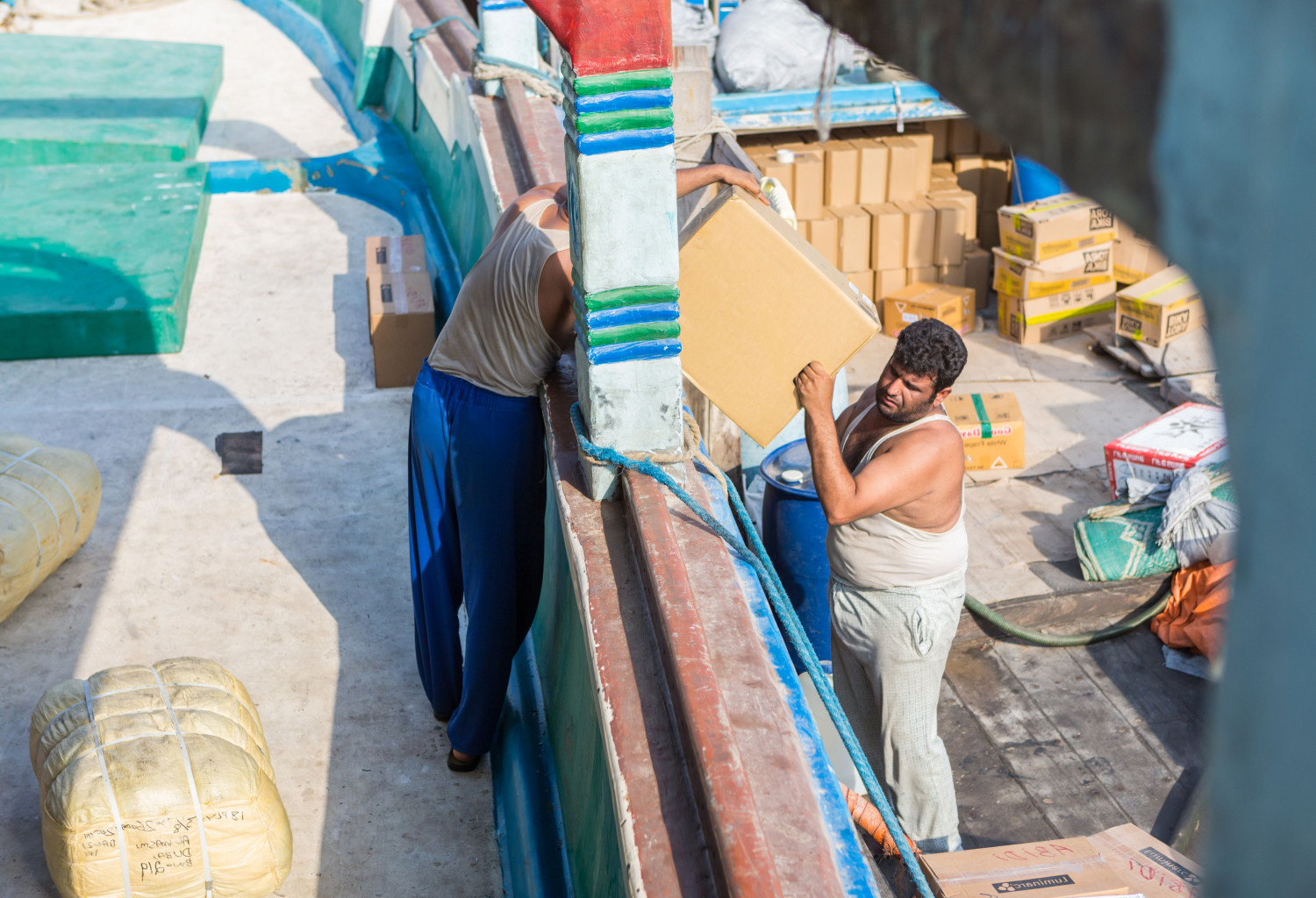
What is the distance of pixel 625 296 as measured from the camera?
9.07ft

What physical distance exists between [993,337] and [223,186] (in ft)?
19.8

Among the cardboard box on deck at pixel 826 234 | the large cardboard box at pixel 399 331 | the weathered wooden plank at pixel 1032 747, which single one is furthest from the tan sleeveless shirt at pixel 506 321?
the cardboard box on deck at pixel 826 234

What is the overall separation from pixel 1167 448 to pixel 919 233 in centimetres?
350

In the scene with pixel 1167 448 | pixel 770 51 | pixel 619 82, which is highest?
pixel 619 82

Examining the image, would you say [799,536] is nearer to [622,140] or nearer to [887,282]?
[622,140]

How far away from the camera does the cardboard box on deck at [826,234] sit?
336 inches

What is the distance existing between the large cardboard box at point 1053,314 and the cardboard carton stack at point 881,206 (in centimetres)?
29

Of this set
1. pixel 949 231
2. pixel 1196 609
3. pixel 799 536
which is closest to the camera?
pixel 799 536

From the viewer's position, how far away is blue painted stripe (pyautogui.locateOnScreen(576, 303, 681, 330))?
9.07ft

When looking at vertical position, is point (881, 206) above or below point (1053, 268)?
above

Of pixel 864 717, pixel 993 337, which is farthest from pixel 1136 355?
pixel 864 717

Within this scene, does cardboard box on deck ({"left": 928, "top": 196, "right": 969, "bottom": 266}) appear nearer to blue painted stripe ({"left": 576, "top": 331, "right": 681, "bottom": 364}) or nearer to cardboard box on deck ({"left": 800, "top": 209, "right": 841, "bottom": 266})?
cardboard box on deck ({"left": 800, "top": 209, "right": 841, "bottom": 266})

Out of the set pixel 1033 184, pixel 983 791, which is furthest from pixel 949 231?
pixel 983 791

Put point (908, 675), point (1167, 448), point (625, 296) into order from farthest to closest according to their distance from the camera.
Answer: point (1167, 448)
point (908, 675)
point (625, 296)
